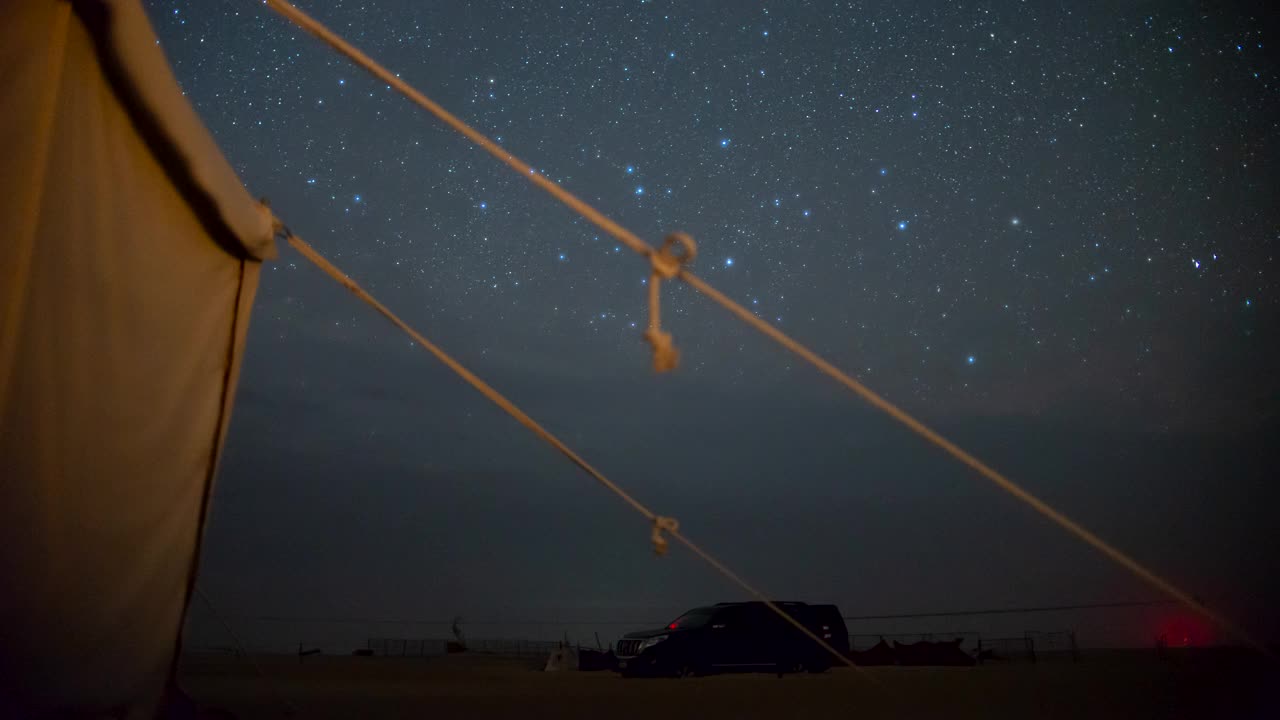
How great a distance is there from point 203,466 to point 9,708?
2.98 ft

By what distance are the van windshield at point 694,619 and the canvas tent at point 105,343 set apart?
8.29m

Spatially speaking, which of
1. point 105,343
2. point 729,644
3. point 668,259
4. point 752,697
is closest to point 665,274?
point 668,259

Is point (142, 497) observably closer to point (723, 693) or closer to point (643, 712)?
point (643, 712)

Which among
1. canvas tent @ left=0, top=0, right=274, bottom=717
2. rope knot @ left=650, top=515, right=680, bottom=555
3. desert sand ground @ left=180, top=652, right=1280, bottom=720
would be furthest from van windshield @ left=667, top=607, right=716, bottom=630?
canvas tent @ left=0, top=0, right=274, bottom=717

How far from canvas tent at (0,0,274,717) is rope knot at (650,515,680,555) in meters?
1.88

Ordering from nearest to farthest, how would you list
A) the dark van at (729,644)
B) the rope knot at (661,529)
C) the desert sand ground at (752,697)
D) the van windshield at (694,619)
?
the rope knot at (661,529) → the desert sand ground at (752,697) → the dark van at (729,644) → the van windshield at (694,619)

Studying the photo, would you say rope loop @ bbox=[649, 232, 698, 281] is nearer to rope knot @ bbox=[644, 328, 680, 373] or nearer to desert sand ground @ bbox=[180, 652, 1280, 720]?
rope knot @ bbox=[644, 328, 680, 373]

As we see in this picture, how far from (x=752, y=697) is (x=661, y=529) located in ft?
13.8

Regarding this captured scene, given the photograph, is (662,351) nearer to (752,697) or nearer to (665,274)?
(665,274)

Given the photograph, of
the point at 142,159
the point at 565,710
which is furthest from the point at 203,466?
the point at 565,710

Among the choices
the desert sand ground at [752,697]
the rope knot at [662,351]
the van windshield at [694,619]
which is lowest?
the desert sand ground at [752,697]

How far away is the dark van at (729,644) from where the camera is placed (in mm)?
10117

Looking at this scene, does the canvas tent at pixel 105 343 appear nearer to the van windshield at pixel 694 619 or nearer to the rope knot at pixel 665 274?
the rope knot at pixel 665 274

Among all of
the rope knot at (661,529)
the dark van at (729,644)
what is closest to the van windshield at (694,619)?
the dark van at (729,644)
